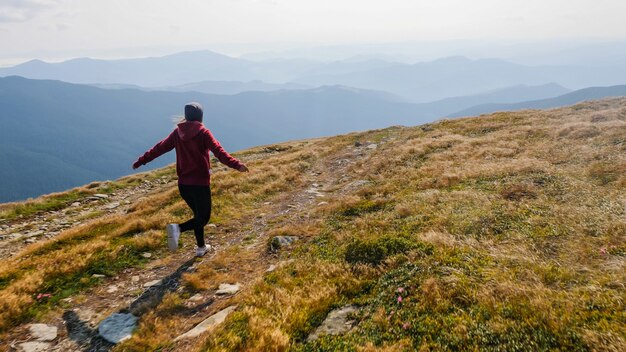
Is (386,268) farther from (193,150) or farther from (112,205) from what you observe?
(112,205)

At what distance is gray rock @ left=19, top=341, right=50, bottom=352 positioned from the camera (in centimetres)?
666

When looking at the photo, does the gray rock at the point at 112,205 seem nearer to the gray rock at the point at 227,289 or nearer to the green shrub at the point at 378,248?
the gray rock at the point at 227,289

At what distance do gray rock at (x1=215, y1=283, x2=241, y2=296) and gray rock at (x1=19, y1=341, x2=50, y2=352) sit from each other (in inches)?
133

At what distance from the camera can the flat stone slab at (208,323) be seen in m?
6.57

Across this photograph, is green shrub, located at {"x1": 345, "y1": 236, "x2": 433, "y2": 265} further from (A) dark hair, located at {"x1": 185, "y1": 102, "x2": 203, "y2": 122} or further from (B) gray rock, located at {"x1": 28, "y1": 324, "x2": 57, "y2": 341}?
(B) gray rock, located at {"x1": 28, "y1": 324, "x2": 57, "y2": 341}

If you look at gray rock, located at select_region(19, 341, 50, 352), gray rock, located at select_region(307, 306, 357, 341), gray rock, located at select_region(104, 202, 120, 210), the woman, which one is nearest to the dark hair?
the woman

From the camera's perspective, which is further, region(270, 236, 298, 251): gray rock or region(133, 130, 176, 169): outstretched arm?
region(270, 236, 298, 251): gray rock

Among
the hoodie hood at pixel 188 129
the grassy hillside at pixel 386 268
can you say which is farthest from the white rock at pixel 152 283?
the hoodie hood at pixel 188 129

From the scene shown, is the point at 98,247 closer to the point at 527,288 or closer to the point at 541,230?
the point at 527,288

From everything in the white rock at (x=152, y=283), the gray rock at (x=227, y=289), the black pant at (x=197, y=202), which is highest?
the black pant at (x=197, y=202)

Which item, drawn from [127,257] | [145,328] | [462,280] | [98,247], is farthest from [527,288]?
[98,247]

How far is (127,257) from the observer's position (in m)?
10.8

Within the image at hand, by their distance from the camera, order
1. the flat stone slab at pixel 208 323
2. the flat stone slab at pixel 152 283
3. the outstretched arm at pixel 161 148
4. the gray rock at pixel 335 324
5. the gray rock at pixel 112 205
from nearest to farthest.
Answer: the gray rock at pixel 335 324 → the flat stone slab at pixel 208 323 → the flat stone slab at pixel 152 283 → the outstretched arm at pixel 161 148 → the gray rock at pixel 112 205

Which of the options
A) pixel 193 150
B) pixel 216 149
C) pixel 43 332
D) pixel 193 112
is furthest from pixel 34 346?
pixel 193 112
